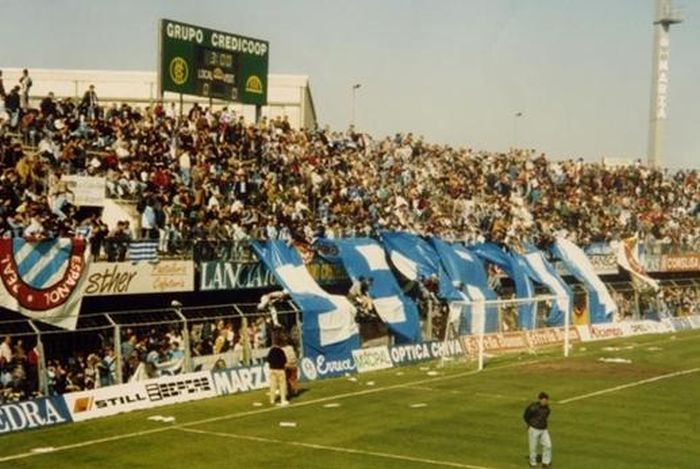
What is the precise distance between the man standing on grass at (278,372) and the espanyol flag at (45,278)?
19.1 feet

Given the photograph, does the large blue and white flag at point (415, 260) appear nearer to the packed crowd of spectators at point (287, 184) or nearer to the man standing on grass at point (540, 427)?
the packed crowd of spectators at point (287, 184)

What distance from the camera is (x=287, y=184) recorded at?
1853 inches

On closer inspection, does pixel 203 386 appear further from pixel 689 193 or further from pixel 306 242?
pixel 689 193

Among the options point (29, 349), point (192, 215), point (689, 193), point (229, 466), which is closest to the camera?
point (229, 466)

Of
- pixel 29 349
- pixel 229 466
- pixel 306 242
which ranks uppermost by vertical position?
pixel 306 242

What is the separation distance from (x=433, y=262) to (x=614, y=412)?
54.7 ft

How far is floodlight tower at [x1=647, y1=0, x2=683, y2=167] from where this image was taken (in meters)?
91.6

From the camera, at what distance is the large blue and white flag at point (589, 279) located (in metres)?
56.5

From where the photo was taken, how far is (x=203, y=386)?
109 ft

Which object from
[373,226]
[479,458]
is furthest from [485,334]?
[479,458]

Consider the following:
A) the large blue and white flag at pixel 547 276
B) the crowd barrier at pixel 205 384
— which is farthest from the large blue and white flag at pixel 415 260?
the large blue and white flag at pixel 547 276

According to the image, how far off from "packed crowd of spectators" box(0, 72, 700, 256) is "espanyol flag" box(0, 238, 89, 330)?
0.77 m

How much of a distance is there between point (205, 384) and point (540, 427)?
1328 cm

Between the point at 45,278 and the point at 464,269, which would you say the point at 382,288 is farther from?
the point at 45,278
